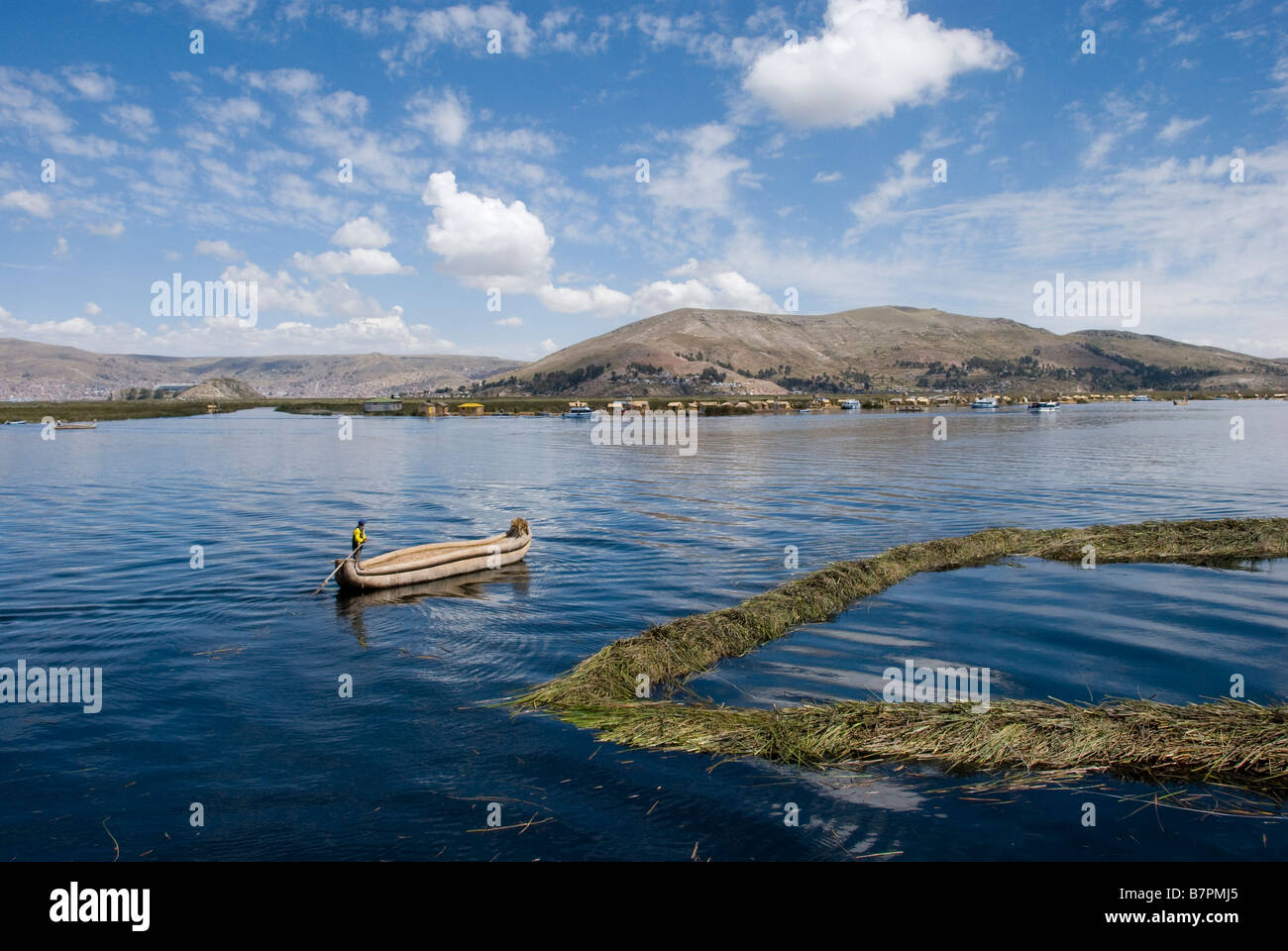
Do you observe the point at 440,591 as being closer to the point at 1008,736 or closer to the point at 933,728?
the point at 933,728

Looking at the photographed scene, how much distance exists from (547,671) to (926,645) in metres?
10.0

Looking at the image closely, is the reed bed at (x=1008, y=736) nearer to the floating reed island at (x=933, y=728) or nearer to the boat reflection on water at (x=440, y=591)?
the floating reed island at (x=933, y=728)

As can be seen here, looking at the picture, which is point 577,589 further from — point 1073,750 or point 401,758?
point 1073,750

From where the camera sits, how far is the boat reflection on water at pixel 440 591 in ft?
81.1

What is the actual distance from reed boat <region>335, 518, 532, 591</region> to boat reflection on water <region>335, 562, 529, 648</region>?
0.82ft

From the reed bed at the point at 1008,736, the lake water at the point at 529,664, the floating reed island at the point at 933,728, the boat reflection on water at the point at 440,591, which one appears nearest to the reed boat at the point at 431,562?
the boat reflection on water at the point at 440,591

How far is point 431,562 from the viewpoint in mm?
27906

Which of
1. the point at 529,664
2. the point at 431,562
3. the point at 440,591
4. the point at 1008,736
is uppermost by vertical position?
the point at 431,562

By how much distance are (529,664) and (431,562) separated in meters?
9.83

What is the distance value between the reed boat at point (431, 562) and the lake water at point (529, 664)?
827 millimetres

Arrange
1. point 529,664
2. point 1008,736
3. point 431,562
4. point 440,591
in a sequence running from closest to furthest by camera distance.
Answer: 1. point 1008,736
2. point 529,664
3. point 440,591
4. point 431,562

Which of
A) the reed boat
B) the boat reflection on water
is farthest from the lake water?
the reed boat

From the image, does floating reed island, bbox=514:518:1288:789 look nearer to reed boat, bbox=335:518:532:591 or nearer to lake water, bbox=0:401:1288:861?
lake water, bbox=0:401:1288:861

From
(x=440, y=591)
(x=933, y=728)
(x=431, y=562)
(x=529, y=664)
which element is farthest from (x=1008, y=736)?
(x=431, y=562)
